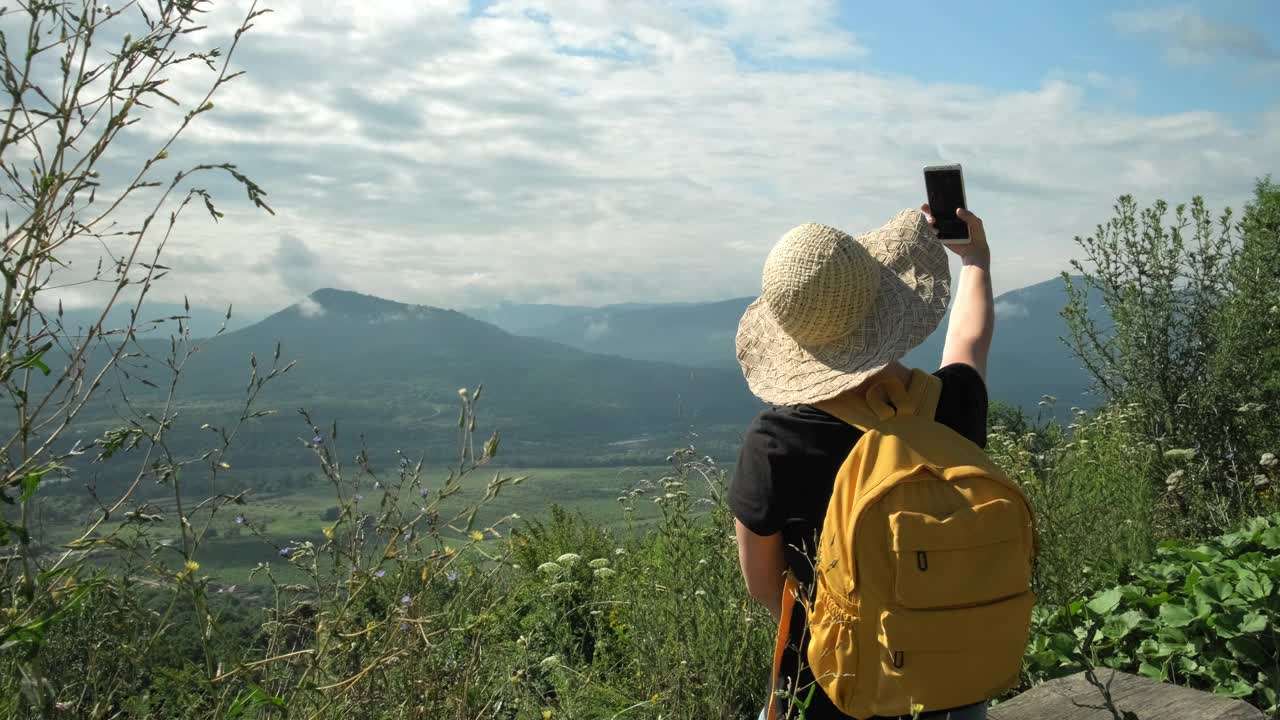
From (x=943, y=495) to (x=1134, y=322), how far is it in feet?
18.1

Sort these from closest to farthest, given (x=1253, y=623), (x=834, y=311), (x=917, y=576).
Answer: (x=917, y=576) < (x=834, y=311) < (x=1253, y=623)

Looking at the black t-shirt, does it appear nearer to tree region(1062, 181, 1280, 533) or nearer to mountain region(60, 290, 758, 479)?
tree region(1062, 181, 1280, 533)

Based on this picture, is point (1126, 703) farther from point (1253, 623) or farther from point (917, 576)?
point (917, 576)

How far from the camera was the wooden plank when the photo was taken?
2.94 m

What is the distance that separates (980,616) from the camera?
2158 mm

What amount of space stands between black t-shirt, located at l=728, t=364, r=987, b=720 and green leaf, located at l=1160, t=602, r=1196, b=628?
1.86 m

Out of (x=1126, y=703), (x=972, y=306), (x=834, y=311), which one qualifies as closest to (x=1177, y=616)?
(x=1126, y=703)

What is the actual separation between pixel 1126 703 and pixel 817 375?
1.62 meters

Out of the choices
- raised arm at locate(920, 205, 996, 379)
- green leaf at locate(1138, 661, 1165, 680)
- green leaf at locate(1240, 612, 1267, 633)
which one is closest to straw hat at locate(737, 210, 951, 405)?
raised arm at locate(920, 205, 996, 379)

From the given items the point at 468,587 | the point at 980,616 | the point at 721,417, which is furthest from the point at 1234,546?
the point at 721,417

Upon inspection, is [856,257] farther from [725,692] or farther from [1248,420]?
[1248,420]

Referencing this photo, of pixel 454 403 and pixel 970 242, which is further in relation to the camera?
pixel 454 403

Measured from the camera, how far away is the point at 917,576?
2.11 meters

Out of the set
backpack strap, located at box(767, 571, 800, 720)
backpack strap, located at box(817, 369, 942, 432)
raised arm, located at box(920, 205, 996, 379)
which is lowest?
backpack strap, located at box(767, 571, 800, 720)
